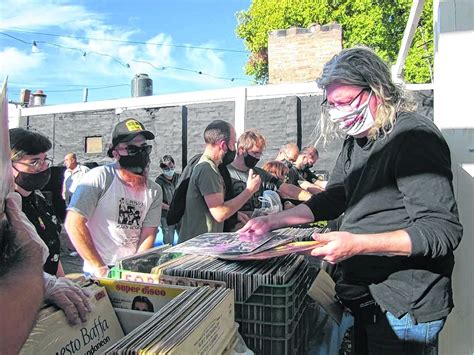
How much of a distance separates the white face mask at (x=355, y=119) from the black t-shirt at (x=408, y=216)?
78 millimetres

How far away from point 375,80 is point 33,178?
7.31 feet

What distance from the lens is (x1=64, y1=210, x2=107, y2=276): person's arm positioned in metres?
2.84

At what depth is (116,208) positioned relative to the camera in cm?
303

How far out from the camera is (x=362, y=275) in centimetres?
192

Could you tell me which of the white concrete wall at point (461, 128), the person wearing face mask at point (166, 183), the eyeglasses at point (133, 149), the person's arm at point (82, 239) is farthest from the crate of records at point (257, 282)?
the person wearing face mask at point (166, 183)

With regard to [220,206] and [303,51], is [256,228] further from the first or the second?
[303,51]

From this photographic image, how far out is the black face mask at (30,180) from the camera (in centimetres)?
286

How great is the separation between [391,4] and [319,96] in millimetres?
17182

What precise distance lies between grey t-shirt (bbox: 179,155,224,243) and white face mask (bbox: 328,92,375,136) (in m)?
1.51

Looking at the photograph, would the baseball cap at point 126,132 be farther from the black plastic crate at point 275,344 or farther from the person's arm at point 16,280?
the person's arm at point 16,280

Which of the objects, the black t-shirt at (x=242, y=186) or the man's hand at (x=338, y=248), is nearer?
the man's hand at (x=338, y=248)

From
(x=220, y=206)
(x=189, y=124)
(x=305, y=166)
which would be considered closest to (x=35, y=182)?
(x=220, y=206)

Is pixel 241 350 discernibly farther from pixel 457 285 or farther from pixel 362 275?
pixel 457 285

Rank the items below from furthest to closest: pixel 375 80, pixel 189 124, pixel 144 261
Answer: pixel 189 124 → pixel 144 261 → pixel 375 80
